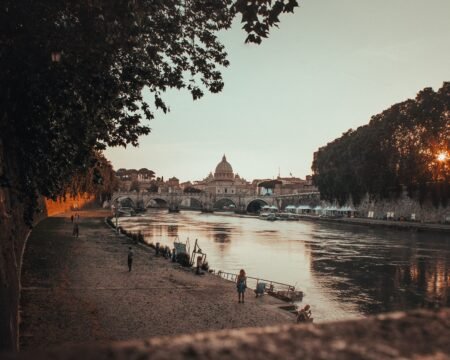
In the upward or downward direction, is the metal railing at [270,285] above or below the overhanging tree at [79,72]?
below

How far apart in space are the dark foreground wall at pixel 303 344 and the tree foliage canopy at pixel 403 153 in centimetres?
5926

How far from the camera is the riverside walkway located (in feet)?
41.2

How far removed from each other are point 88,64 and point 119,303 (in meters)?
8.94

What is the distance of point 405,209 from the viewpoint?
70.6m

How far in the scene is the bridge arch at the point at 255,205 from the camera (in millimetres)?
161375

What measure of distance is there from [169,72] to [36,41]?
3578 mm

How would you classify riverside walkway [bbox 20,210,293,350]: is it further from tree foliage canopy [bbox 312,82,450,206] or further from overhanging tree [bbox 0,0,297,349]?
tree foliage canopy [bbox 312,82,450,206]

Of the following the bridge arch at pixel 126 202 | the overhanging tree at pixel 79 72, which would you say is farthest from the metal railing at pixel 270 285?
the bridge arch at pixel 126 202

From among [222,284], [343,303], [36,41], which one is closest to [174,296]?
[222,284]

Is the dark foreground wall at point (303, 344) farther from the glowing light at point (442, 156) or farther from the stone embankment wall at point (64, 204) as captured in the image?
the glowing light at point (442, 156)

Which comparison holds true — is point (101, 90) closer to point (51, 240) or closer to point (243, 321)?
point (243, 321)

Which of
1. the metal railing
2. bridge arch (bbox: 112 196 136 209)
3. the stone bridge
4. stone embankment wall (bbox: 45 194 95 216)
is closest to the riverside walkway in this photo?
the metal railing

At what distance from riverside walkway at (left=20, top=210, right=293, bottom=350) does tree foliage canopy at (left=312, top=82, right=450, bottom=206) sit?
41939 mm

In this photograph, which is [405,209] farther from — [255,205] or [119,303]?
[255,205]
